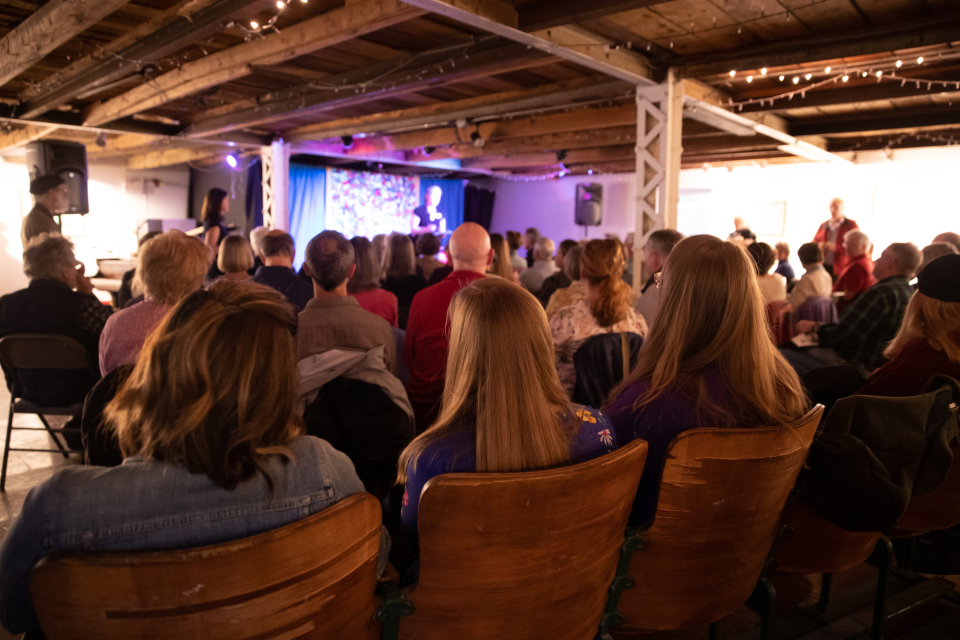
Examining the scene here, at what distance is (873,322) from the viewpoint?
3.06 metres

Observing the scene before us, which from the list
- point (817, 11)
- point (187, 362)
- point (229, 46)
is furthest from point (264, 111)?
point (187, 362)

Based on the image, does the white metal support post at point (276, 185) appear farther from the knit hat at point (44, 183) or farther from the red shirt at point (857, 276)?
the red shirt at point (857, 276)

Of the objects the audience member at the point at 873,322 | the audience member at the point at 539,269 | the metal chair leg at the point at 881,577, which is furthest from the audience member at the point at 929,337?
the audience member at the point at 539,269

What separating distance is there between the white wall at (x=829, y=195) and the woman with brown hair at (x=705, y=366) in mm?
8600

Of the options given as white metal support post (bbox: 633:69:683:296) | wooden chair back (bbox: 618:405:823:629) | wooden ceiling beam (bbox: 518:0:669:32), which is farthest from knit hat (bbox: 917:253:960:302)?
white metal support post (bbox: 633:69:683:296)

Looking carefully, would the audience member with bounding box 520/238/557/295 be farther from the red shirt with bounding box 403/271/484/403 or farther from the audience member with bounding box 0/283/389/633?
the audience member with bounding box 0/283/389/633

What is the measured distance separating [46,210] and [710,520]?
5714 millimetres

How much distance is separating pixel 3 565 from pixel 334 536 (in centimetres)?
48

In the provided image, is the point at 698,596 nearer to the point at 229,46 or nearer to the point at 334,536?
the point at 334,536

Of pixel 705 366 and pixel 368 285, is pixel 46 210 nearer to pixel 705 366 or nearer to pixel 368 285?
pixel 368 285

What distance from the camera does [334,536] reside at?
902 millimetres

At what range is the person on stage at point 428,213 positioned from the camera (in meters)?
13.2

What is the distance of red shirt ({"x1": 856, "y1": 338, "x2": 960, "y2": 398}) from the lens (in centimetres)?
189

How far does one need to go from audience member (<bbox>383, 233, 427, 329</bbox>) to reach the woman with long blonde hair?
9.56 feet
